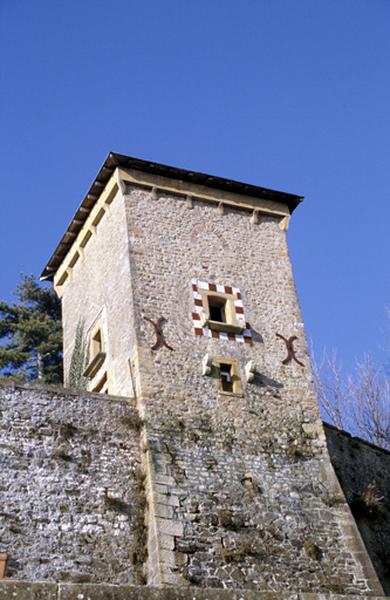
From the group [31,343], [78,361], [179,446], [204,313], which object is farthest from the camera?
[31,343]

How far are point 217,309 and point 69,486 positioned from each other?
567 centimetres

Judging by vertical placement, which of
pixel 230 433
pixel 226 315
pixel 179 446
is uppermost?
pixel 226 315

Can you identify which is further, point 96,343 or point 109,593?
point 96,343

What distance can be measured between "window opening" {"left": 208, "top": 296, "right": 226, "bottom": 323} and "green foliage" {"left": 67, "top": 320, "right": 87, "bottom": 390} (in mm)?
3363

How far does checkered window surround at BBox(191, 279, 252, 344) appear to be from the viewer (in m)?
17.5

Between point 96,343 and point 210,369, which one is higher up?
point 96,343

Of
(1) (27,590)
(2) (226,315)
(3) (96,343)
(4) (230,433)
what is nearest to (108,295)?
(3) (96,343)

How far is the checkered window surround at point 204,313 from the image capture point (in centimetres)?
1753

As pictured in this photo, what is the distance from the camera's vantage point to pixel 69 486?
1438cm

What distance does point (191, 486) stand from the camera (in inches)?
591

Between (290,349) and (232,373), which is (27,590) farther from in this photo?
(290,349)

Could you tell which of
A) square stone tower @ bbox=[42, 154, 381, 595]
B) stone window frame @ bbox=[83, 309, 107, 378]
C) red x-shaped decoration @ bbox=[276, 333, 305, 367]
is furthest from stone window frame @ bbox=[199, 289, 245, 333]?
stone window frame @ bbox=[83, 309, 107, 378]

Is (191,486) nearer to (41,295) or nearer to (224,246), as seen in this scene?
(224,246)

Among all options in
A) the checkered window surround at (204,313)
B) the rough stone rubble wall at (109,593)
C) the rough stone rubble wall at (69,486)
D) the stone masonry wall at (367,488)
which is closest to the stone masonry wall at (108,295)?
the rough stone rubble wall at (69,486)
